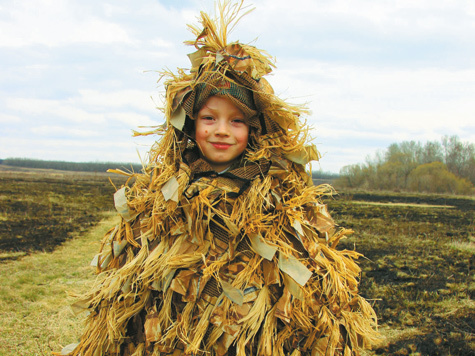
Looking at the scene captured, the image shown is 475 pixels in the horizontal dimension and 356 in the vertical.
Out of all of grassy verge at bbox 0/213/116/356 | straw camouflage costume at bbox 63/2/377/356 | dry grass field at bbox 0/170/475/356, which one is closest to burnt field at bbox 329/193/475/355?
dry grass field at bbox 0/170/475/356

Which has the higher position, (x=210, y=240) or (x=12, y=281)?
(x=210, y=240)

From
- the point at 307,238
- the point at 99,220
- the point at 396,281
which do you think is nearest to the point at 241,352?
the point at 307,238

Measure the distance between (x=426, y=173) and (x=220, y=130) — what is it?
4492cm

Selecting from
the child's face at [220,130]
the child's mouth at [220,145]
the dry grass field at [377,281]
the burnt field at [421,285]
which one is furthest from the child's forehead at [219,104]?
the dry grass field at [377,281]

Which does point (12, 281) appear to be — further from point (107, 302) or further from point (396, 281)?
point (396, 281)

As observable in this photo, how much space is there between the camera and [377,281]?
5359 millimetres

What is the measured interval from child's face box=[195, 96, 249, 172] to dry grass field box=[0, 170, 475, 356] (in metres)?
0.92

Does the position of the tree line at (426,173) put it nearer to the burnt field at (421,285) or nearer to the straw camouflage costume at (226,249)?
the burnt field at (421,285)

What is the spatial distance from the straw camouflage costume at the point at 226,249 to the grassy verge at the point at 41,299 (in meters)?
0.36

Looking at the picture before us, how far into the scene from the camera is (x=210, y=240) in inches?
66.9

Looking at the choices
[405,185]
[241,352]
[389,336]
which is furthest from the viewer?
[405,185]

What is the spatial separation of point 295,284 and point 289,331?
22 cm

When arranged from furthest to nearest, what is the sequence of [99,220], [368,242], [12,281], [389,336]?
1. [99,220]
2. [368,242]
3. [12,281]
4. [389,336]

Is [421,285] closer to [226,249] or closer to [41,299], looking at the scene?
[226,249]
